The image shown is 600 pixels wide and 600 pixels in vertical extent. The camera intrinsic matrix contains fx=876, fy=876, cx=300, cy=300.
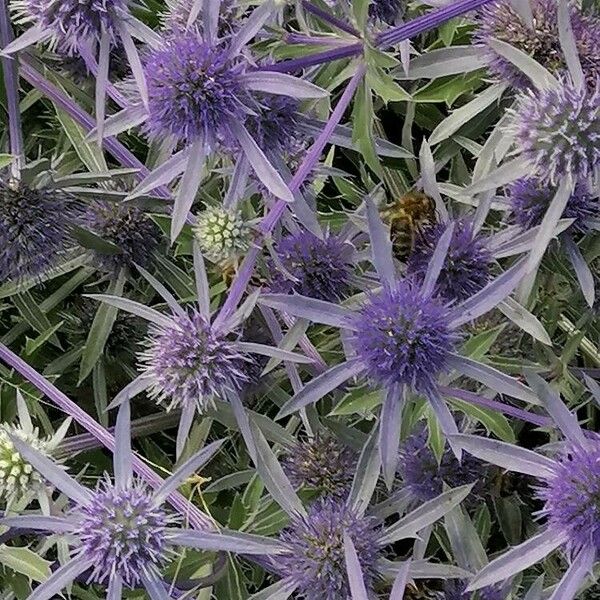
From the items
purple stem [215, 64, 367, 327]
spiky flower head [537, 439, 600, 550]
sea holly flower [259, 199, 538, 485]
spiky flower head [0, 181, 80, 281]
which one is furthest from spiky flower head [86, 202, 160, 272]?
spiky flower head [537, 439, 600, 550]

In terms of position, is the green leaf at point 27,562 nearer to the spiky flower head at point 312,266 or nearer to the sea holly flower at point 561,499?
the spiky flower head at point 312,266

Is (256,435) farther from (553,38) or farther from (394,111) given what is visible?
(394,111)

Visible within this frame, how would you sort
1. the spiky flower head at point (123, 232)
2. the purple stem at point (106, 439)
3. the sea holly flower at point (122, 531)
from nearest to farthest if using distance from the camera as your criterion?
the sea holly flower at point (122, 531)
the purple stem at point (106, 439)
the spiky flower head at point (123, 232)

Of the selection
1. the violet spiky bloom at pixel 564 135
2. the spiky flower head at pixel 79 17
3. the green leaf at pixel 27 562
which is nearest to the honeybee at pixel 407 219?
the violet spiky bloom at pixel 564 135

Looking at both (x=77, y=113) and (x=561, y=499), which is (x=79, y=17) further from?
(x=561, y=499)

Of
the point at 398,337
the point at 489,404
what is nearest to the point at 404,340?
the point at 398,337
